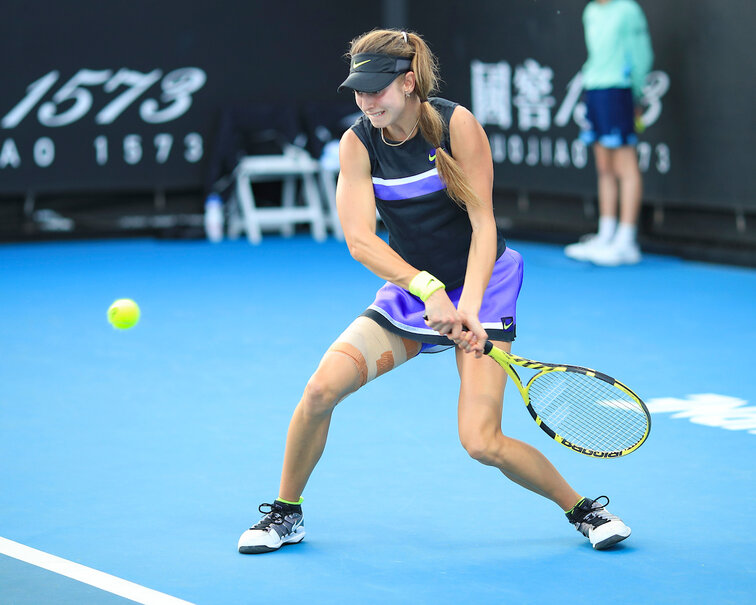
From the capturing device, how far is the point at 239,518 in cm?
392

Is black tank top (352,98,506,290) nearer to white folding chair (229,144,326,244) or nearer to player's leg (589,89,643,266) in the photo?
player's leg (589,89,643,266)

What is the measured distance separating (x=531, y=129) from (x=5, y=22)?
437cm

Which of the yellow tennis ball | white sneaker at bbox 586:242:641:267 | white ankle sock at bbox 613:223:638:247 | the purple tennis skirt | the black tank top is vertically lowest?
white sneaker at bbox 586:242:641:267

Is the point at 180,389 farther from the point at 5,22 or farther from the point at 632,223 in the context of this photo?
the point at 5,22

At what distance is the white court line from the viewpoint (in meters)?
3.25

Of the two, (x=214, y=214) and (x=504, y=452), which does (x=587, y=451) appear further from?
(x=214, y=214)

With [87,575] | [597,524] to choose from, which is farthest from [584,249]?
[87,575]

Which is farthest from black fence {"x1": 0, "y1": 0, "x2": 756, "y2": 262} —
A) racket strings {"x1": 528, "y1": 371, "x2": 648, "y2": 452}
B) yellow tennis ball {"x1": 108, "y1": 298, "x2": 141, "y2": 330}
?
racket strings {"x1": 528, "y1": 371, "x2": 648, "y2": 452}

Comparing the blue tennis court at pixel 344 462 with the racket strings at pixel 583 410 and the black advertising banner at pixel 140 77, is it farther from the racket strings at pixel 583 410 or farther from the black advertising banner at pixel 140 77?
the black advertising banner at pixel 140 77

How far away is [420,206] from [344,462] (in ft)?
4.18

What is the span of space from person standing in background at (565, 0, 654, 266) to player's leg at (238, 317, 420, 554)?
5.50 m

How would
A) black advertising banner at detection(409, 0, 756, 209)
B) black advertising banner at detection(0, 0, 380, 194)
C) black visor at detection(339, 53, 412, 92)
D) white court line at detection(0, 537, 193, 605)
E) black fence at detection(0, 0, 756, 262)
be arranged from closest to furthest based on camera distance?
white court line at detection(0, 537, 193, 605) < black visor at detection(339, 53, 412, 92) < black advertising banner at detection(409, 0, 756, 209) < black fence at detection(0, 0, 756, 262) < black advertising banner at detection(0, 0, 380, 194)

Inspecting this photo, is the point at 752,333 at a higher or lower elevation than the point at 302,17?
lower

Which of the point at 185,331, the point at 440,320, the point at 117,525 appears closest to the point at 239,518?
the point at 117,525
